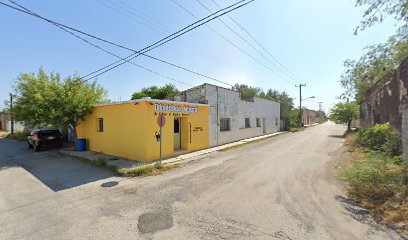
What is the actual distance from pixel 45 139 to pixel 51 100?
4.72 m

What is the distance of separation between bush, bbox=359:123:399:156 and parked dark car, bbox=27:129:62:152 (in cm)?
1978

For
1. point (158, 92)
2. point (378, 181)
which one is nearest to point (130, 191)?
point (378, 181)

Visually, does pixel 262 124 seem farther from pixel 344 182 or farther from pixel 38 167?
pixel 38 167

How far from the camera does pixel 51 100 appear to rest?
12.4 m

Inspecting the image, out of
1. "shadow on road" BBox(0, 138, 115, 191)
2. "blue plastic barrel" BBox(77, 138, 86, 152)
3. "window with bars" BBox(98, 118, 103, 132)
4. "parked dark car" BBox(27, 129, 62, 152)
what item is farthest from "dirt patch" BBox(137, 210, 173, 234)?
"parked dark car" BBox(27, 129, 62, 152)

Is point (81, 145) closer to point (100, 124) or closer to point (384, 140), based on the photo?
point (100, 124)

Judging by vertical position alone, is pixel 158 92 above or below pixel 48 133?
above

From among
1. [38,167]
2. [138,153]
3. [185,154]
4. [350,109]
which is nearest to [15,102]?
[38,167]

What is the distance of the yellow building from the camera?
10609mm

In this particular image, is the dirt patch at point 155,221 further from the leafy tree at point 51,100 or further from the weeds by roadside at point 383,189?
the leafy tree at point 51,100

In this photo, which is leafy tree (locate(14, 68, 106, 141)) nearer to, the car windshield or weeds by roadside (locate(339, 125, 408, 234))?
the car windshield

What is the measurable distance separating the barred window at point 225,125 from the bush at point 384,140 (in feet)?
31.5

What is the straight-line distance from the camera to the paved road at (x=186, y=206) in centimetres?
401

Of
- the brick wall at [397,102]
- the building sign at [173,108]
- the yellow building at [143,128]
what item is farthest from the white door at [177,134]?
the brick wall at [397,102]
